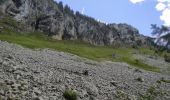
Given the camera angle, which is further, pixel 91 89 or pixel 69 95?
pixel 91 89

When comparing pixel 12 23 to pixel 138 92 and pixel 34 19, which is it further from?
pixel 138 92

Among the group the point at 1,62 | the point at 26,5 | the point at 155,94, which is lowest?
the point at 155,94

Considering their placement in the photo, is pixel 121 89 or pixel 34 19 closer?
pixel 121 89

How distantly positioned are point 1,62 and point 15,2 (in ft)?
503

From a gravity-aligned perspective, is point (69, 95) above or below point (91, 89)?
above

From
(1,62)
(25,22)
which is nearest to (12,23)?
(25,22)

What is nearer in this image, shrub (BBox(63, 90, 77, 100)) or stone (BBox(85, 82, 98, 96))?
shrub (BBox(63, 90, 77, 100))

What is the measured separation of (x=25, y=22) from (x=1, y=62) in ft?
494

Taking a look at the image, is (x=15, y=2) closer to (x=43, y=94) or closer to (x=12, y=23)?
(x=12, y=23)

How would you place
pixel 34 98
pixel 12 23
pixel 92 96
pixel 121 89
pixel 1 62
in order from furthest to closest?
pixel 12 23 < pixel 121 89 < pixel 1 62 < pixel 92 96 < pixel 34 98

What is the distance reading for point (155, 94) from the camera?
137ft

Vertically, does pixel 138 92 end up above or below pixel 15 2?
below

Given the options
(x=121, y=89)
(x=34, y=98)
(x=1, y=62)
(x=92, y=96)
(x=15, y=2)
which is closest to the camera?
(x=34, y=98)

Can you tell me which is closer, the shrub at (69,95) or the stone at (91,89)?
the shrub at (69,95)
